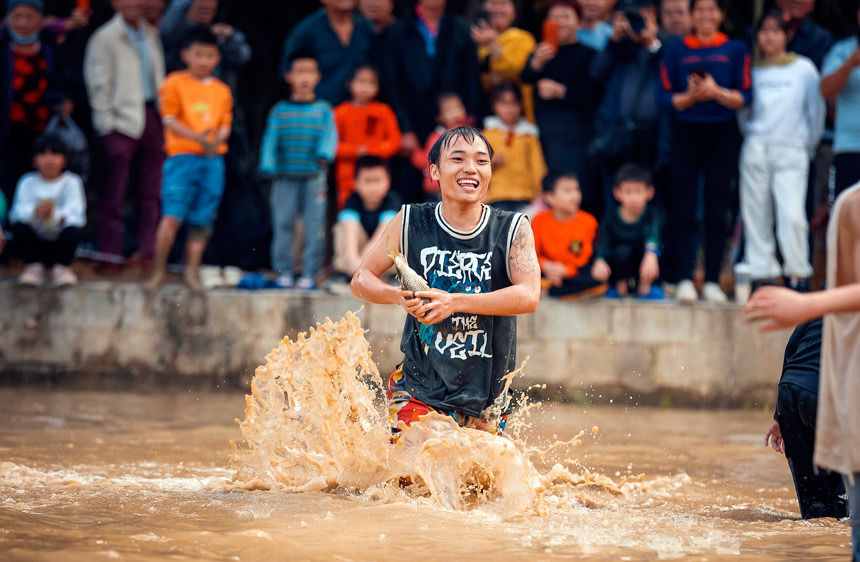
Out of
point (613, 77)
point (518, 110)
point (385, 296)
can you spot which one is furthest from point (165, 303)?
point (385, 296)

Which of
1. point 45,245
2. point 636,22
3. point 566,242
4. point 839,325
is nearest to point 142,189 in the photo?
point 45,245

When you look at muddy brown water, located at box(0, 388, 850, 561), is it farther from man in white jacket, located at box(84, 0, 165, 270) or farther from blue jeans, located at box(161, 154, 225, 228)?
man in white jacket, located at box(84, 0, 165, 270)

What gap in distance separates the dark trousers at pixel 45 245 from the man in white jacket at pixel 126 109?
608 mm

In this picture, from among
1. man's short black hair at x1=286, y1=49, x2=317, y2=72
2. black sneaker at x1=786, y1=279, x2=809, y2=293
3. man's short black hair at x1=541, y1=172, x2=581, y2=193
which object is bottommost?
black sneaker at x1=786, y1=279, x2=809, y2=293

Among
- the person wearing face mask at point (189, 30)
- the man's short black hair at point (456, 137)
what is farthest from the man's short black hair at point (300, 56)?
the man's short black hair at point (456, 137)

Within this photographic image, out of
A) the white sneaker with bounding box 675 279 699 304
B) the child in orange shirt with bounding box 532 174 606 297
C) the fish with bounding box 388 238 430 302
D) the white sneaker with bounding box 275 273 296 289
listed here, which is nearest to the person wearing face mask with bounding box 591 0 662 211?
the child in orange shirt with bounding box 532 174 606 297

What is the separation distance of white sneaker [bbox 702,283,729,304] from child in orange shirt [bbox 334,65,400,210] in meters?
2.84

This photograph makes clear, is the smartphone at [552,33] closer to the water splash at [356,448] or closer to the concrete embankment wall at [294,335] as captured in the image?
the concrete embankment wall at [294,335]

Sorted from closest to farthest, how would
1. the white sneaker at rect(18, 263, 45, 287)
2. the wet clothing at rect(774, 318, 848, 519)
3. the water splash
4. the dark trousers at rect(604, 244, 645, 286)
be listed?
the wet clothing at rect(774, 318, 848, 519)
the water splash
the dark trousers at rect(604, 244, 645, 286)
the white sneaker at rect(18, 263, 45, 287)

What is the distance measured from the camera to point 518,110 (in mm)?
9234

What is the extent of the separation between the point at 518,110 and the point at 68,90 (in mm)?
4124

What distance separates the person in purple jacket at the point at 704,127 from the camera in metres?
8.58

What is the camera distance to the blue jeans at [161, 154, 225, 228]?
8820 mm

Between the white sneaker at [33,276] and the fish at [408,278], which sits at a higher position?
the fish at [408,278]
